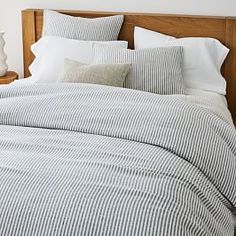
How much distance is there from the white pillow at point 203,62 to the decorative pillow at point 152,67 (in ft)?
0.25

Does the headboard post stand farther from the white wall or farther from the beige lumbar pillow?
the beige lumbar pillow

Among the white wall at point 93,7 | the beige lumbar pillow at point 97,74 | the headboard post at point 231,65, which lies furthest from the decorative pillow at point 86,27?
the headboard post at point 231,65

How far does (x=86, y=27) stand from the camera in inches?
142

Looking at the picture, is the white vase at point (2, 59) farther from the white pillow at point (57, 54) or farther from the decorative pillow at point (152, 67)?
the decorative pillow at point (152, 67)

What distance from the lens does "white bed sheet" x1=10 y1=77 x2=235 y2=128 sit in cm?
290

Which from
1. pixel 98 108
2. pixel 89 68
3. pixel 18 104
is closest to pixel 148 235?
pixel 98 108

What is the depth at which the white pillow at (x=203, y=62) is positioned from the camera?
3.38 meters

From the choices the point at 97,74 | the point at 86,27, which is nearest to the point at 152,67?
the point at 97,74

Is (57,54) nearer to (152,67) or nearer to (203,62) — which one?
(152,67)

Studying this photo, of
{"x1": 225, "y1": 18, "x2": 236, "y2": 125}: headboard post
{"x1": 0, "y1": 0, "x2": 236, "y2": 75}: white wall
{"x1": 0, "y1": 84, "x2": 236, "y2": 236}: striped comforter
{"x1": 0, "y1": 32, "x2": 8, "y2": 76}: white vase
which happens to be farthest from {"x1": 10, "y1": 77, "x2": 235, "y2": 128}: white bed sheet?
{"x1": 0, "y1": 0, "x2": 236, "y2": 75}: white wall

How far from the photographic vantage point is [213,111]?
111 inches

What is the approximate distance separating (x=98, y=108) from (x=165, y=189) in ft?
2.40

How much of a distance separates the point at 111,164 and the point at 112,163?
1cm

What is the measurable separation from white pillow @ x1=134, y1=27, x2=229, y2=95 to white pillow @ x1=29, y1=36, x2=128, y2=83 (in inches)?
14.9
